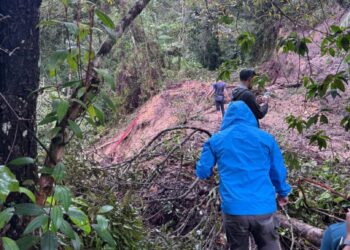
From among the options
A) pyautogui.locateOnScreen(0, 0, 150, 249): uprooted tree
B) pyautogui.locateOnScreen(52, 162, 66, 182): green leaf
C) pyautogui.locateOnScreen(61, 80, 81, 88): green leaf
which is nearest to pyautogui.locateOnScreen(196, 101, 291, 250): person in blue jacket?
pyautogui.locateOnScreen(0, 0, 150, 249): uprooted tree

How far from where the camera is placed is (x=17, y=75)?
101 inches

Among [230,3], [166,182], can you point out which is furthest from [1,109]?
[230,3]

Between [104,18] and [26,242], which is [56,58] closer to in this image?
[104,18]

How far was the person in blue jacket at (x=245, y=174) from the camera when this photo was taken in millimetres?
3918

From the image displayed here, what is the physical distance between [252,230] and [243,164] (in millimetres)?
612

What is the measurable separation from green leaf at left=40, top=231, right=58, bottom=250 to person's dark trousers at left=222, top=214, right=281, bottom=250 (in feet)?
7.28

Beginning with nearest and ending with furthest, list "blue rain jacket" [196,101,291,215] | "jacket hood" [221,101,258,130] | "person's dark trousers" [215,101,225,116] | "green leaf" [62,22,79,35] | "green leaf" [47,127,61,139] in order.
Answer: "green leaf" [62,22,79,35]
"green leaf" [47,127,61,139]
"blue rain jacket" [196,101,291,215]
"jacket hood" [221,101,258,130]
"person's dark trousers" [215,101,225,116]

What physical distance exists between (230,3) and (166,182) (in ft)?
8.91

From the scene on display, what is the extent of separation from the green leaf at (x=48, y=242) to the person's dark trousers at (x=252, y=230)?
7.28 feet

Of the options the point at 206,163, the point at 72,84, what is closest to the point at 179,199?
the point at 206,163

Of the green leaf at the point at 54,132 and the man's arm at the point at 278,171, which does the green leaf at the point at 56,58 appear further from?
the man's arm at the point at 278,171

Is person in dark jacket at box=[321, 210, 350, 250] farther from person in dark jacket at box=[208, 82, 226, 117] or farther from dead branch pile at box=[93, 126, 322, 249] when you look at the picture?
person in dark jacket at box=[208, 82, 226, 117]

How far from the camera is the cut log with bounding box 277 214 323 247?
494 cm

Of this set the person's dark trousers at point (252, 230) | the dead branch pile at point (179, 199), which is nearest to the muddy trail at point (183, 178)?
the dead branch pile at point (179, 199)
